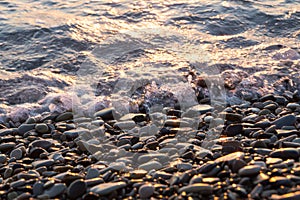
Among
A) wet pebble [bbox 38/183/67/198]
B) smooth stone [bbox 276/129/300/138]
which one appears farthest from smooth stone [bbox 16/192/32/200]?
smooth stone [bbox 276/129/300/138]

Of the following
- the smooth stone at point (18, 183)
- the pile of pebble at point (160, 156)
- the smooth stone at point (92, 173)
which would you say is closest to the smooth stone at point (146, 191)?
the pile of pebble at point (160, 156)

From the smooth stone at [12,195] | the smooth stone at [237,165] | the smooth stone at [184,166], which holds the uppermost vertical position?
the smooth stone at [237,165]

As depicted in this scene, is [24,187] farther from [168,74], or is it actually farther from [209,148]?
[168,74]

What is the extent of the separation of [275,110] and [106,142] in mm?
1848

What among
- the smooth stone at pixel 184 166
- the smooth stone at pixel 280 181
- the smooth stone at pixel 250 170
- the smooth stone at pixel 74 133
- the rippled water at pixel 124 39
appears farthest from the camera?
the rippled water at pixel 124 39

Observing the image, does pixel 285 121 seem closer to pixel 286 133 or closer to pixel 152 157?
pixel 286 133

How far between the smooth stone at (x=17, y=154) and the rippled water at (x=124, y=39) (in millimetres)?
1202

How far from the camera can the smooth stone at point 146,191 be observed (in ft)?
10.8

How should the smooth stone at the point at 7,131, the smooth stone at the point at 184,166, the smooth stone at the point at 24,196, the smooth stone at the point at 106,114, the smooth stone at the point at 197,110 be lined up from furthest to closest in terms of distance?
the smooth stone at the point at 106,114
the smooth stone at the point at 197,110
the smooth stone at the point at 7,131
the smooth stone at the point at 184,166
the smooth stone at the point at 24,196

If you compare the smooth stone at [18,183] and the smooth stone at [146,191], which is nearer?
the smooth stone at [146,191]

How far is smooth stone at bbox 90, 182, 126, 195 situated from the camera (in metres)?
3.32

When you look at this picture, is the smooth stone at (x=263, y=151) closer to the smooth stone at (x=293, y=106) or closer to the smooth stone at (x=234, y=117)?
the smooth stone at (x=234, y=117)

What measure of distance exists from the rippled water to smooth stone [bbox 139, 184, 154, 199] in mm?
2404

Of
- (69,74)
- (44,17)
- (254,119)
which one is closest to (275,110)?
(254,119)
